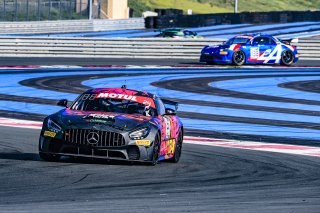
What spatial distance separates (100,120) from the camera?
12953mm

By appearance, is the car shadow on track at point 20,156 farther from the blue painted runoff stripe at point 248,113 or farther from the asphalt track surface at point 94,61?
the asphalt track surface at point 94,61

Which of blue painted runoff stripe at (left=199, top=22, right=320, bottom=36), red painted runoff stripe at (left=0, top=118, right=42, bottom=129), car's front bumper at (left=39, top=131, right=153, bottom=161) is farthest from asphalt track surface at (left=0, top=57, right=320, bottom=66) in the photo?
car's front bumper at (left=39, top=131, right=153, bottom=161)

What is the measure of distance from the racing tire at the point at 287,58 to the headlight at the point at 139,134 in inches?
1042

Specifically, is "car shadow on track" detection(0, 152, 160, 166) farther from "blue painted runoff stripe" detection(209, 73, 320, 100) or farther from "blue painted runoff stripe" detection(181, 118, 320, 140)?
"blue painted runoff stripe" detection(209, 73, 320, 100)

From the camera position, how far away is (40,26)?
206 ft

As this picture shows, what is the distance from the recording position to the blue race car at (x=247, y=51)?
3741 centimetres

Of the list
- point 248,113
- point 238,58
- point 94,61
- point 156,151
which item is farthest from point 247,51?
point 156,151

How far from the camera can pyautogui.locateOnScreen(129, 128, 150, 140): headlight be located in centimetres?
1285

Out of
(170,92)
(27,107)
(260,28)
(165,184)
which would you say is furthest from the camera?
(260,28)

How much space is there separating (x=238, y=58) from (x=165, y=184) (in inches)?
1053

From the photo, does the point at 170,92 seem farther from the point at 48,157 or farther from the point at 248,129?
the point at 48,157

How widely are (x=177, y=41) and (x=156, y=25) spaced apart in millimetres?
27185

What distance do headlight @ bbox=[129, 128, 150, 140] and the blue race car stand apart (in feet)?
80.3

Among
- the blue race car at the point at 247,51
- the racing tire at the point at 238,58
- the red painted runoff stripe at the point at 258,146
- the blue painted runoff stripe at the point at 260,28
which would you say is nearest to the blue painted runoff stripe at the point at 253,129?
the red painted runoff stripe at the point at 258,146
